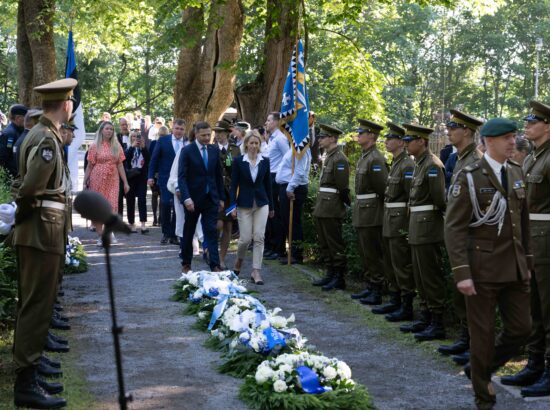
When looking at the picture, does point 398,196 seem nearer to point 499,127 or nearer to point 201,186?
point 201,186

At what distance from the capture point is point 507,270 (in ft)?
21.9

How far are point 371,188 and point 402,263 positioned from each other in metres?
1.28

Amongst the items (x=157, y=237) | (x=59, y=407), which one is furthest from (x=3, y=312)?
(x=157, y=237)

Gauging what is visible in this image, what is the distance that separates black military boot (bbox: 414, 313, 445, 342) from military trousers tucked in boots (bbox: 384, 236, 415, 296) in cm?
86

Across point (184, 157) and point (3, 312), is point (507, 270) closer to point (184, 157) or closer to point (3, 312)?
point (3, 312)

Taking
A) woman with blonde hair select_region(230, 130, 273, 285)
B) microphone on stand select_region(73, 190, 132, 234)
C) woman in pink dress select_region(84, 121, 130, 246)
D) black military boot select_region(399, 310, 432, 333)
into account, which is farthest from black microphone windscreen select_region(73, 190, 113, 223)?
woman in pink dress select_region(84, 121, 130, 246)

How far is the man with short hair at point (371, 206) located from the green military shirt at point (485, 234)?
4380mm

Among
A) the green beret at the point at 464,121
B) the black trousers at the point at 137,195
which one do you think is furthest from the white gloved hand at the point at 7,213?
the black trousers at the point at 137,195

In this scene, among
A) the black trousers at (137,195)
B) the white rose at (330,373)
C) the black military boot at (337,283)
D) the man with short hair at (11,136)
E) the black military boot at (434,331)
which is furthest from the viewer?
the black trousers at (137,195)

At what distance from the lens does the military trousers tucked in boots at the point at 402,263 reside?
10367 mm

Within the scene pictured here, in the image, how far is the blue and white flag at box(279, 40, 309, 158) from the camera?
14773mm

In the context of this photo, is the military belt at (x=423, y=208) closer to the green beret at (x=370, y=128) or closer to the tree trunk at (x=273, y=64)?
the green beret at (x=370, y=128)

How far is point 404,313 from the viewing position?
10445 millimetres

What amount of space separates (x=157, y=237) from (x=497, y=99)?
151ft
